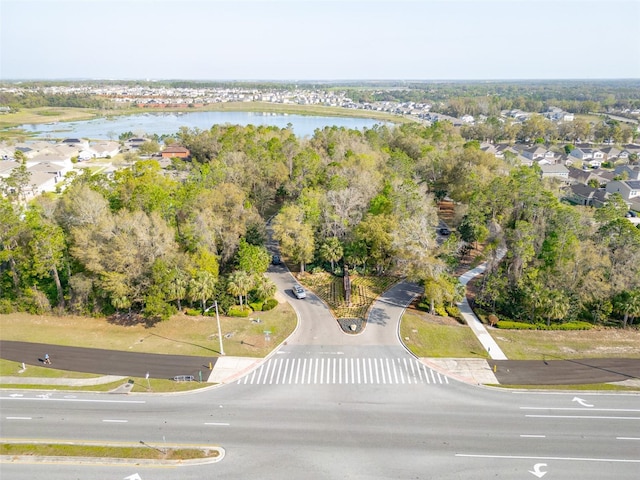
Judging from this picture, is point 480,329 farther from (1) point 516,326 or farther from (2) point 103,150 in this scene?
(2) point 103,150

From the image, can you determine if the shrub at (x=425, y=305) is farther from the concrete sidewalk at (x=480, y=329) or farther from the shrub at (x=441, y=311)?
the concrete sidewalk at (x=480, y=329)

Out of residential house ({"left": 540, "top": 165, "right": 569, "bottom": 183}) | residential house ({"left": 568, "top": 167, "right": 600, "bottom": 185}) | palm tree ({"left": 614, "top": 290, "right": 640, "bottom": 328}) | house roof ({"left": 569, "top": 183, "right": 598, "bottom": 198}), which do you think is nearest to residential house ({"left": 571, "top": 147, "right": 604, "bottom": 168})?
residential house ({"left": 540, "top": 165, "right": 569, "bottom": 183})

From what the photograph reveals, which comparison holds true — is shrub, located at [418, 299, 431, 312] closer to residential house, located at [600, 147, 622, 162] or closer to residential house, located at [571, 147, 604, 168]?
residential house, located at [571, 147, 604, 168]

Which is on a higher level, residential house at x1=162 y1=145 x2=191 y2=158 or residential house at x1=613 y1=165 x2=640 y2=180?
residential house at x1=162 y1=145 x2=191 y2=158

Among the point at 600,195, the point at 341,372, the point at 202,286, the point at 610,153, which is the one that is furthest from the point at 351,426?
the point at 610,153

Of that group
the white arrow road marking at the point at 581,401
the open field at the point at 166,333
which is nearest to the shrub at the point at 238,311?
the open field at the point at 166,333

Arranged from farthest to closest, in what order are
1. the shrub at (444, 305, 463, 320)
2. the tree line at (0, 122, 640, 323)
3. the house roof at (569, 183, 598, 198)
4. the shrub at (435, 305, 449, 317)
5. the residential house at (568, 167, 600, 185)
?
1. the residential house at (568, 167, 600, 185)
2. the house roof at (569, 183, 598, 198)
3. the shrub at (435, 305, 449, 317)
4. the shrub at (444, 305, 463, 320)
5. the tree line at (0, 122, 640, 323)
